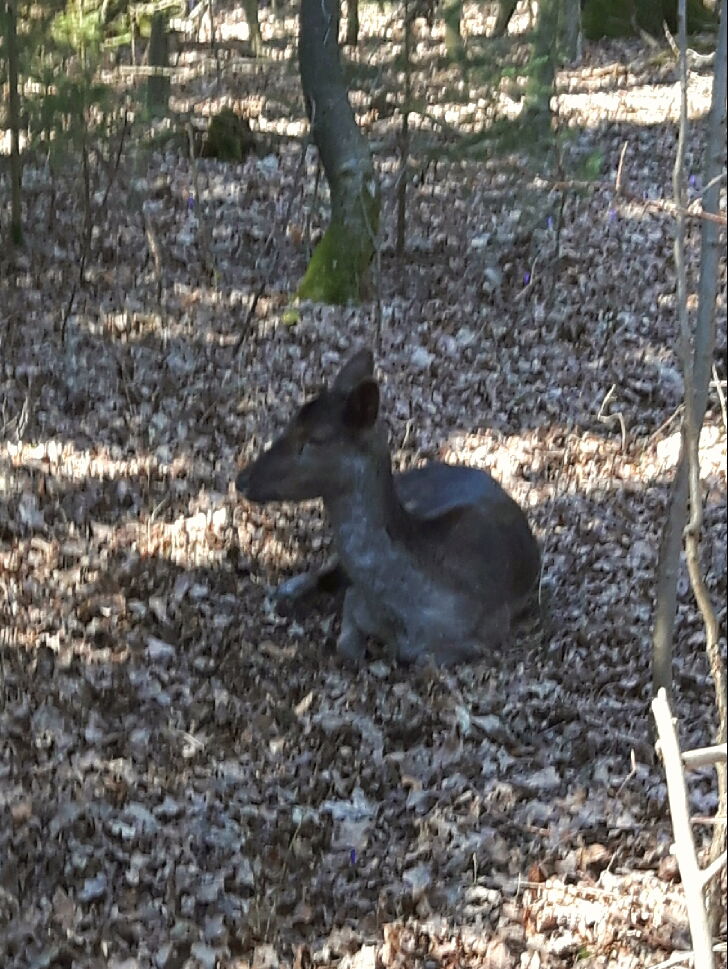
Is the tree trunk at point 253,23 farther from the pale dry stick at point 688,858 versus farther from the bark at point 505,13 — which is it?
the pale dry stick at point 688,858

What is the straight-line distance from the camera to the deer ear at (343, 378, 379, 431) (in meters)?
6.60

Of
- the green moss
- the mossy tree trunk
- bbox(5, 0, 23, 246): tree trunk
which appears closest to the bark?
the mossy tree trunk

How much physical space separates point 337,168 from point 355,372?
5746 millimetres

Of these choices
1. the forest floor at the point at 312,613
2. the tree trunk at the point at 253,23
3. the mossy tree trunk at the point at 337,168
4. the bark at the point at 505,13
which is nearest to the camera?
the forest floor at the point at 312,613

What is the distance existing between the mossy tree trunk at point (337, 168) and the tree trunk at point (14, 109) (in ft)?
9.41

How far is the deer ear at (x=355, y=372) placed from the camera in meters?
6.79

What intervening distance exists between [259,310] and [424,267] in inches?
92.2

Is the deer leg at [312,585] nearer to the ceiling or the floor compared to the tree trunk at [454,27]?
nearer to the floor

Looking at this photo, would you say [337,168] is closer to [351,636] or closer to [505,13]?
[505,13]

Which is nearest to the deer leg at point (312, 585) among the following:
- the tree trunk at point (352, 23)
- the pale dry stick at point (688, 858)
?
the pale dry stick at point (688, 858)

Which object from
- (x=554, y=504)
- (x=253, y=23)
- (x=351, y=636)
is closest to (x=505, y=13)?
(x=253, y=23)

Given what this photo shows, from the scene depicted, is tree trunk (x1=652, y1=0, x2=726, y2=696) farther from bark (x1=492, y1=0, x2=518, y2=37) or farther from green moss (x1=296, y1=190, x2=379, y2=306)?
bark (x1=492, y1=0, x2=518, y2=37)

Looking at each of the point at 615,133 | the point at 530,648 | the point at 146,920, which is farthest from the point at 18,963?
the point at 615,133

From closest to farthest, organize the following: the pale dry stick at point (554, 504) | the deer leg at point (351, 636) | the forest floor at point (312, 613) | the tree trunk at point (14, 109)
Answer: the forest floor at point (312, 613) < the deer leg at point (351, 636) < the pale dry stick at point (554, 504) < the tree trunk at point (14, 109)
